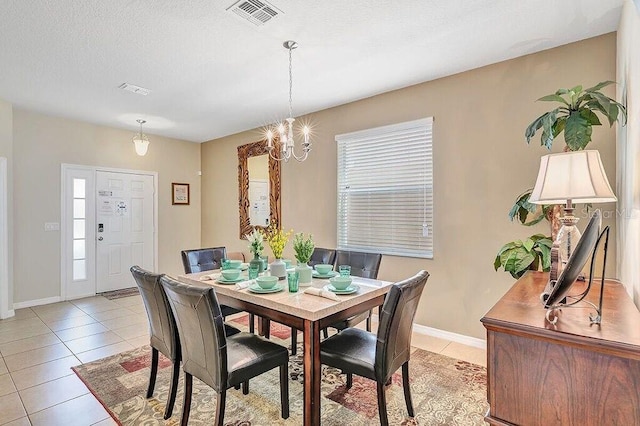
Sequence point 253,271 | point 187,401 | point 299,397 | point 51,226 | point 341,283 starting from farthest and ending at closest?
1. point 51,226
2. point 253,271
3. point 299,397
4. point 341,283
5. point 187,401

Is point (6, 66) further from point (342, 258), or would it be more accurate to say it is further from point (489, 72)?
point (489, 72)

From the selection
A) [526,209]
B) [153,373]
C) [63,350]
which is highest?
[526,209]

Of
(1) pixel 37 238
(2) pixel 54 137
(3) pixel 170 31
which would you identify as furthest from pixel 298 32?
(1) pixel 37 238

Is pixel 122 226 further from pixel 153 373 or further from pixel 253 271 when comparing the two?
pixel 253 271

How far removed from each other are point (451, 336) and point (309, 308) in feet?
7.15

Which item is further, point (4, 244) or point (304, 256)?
point (4, 244)

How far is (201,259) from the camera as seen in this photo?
345cm

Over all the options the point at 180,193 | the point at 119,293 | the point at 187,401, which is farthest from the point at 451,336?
the point at 180,193

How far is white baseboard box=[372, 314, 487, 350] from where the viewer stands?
3.24 meters

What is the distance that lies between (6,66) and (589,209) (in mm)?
5226

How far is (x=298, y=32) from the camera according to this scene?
8.47ft

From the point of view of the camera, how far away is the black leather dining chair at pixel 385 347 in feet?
6.06

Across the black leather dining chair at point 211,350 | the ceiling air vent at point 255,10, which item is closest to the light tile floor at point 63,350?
the black leather dining chair at point 211,350

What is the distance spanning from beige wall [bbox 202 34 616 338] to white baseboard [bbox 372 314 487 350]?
0.05 m
